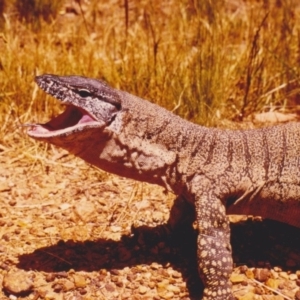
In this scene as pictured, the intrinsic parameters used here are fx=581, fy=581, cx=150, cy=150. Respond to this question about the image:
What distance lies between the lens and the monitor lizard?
3.11 m

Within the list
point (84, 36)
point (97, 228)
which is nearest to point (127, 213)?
point (97, 228)

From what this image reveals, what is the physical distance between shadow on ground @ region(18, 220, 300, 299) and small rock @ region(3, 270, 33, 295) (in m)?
0.19

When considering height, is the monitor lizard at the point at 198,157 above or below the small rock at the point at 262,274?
above

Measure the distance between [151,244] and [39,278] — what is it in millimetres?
745

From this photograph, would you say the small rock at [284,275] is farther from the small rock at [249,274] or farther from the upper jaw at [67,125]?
the upper jaw at [67,125]

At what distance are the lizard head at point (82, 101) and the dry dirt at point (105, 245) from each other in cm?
87

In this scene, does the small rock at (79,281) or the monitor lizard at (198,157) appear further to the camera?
the small rock at (79,281)

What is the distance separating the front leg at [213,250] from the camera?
10.2 ft

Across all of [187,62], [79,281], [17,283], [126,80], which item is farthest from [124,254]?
[187,62]

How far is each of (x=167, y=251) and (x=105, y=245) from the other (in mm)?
396

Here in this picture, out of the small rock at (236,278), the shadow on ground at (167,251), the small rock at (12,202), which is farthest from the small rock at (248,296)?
the small rock at (12,202)

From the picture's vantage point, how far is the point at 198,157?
3.25 meters

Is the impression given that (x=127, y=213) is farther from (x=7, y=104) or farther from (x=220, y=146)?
(x=7, y=104)

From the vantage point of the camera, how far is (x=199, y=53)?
16.0ft
